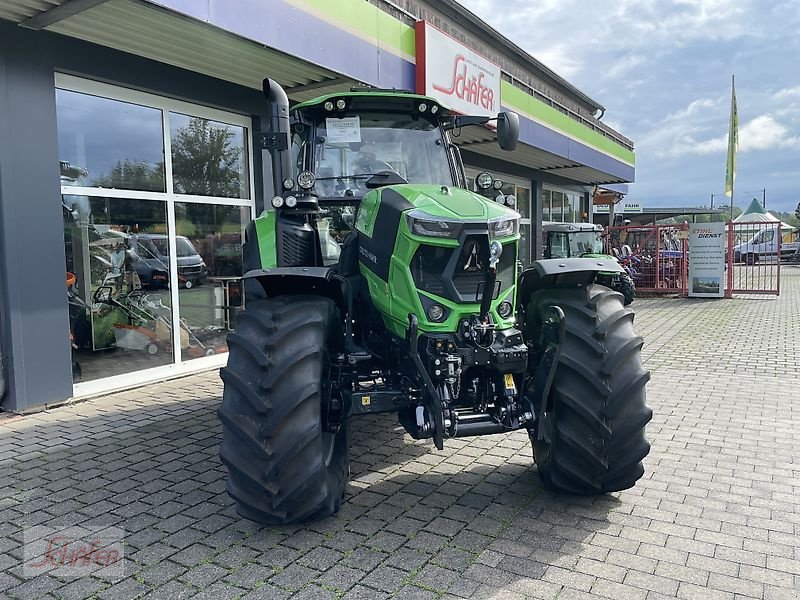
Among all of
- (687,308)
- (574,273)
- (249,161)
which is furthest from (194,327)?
(687,308)

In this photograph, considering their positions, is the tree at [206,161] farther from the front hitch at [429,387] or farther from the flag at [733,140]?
the flag at [733,140]

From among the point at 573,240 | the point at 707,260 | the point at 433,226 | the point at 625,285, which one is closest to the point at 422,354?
the point at 433,226

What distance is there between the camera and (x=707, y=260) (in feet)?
56.3

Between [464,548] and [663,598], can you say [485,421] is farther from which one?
[663,598]

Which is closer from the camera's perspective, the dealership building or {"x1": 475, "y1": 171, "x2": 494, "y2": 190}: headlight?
{"x1": 475, "y1": 171, "x2": 494, "y2": 190}: headlight

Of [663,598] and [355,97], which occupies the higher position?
[355,97]

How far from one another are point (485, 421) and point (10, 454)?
3884 millimetres

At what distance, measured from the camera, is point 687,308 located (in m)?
15.3

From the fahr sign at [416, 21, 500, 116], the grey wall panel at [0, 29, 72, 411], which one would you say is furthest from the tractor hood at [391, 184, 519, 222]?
the fahr sign at [416, 21, 500, 116]

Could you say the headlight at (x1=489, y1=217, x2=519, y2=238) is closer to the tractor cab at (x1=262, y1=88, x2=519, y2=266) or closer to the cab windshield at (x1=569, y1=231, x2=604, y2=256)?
the tractor cab at (x1=262, y1=88, x2=519, y2=266)

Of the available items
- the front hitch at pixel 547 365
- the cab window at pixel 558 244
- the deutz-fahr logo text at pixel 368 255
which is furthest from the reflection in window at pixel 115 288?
the cab window at pixel 558 244

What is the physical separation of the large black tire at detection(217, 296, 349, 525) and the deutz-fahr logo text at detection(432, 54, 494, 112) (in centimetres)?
718

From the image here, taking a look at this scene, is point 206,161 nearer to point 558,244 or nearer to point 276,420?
point 276,420

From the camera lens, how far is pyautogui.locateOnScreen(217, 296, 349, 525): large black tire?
3.38m
